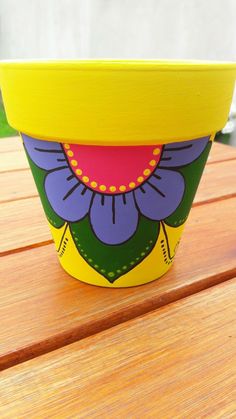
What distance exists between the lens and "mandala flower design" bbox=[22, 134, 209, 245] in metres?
0.35

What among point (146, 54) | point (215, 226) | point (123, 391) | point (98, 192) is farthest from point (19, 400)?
point (146, 54)

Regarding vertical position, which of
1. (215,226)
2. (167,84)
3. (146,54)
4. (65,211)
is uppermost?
(167,84)

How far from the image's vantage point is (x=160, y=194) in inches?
14.9

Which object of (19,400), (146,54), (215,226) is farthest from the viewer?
(146,54)

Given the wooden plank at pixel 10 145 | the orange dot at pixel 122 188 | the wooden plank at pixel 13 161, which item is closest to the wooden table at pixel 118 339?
the orange dot at pixel 122 188

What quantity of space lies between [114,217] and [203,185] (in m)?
0.37

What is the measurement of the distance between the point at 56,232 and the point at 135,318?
0.12m

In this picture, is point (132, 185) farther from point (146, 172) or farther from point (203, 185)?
point (203, 185)

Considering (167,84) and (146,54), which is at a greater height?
(167,84)

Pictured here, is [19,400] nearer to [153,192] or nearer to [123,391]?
[123,391]

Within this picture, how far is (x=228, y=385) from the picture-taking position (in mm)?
305

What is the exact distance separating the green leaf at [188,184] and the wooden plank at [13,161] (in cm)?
46

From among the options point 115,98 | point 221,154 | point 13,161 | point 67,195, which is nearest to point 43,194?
point 67,195

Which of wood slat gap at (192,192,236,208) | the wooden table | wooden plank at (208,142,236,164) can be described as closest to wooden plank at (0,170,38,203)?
the wooden table
